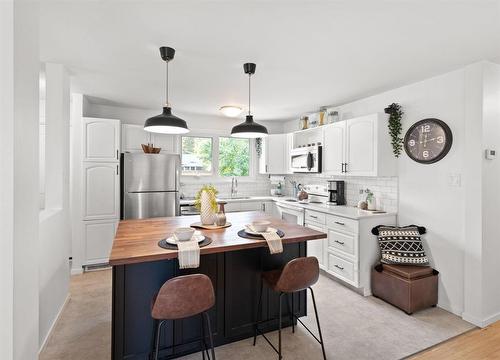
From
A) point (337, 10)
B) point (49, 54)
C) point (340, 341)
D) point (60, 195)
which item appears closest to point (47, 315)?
point (60, 195)

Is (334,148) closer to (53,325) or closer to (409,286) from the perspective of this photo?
(409,286)

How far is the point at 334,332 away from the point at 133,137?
370 cm

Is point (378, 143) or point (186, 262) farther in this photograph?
point (378, 143)

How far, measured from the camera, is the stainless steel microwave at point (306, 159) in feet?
13.8

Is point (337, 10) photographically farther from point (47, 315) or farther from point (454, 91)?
point (47, 315)

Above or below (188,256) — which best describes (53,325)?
below

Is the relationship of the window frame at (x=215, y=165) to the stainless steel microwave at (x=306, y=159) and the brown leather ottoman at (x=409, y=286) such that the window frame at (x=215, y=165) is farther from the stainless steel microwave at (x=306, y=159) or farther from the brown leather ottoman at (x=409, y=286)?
the brown leather ottoman at (x=409, y=286)

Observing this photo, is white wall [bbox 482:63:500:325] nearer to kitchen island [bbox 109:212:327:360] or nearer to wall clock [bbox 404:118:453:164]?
wall clock [bbox 404:118:453:164]

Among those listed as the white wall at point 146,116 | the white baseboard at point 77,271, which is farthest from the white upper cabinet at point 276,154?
the white baseboard at point 77,271

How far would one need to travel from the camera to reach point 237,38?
82.7 inches

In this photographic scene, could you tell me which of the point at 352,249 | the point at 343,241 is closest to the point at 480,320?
the point at 352,249

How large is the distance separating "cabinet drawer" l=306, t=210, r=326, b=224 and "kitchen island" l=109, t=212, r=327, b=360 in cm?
122

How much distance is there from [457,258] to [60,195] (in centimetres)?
412

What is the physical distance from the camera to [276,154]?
17.0ft
